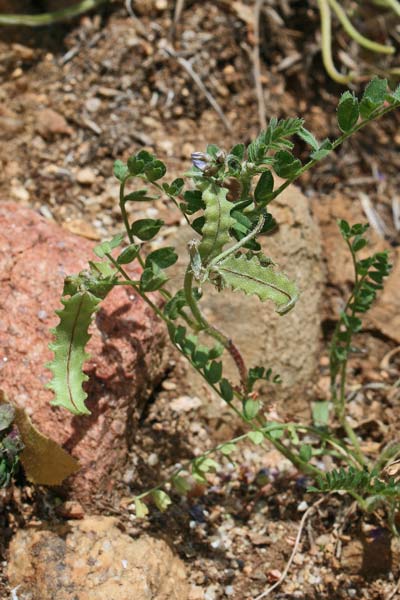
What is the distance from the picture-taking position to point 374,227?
3844 millimetres

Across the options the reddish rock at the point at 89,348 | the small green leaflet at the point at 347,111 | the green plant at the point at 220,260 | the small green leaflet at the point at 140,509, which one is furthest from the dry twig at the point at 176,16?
the small green leaflet at the point at 140,509

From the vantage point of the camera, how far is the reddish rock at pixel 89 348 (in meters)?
2.55

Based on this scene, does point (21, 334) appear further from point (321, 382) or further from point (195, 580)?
point (321, 382)

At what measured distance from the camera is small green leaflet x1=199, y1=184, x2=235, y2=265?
6.68 ft

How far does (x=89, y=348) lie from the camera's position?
2.64m

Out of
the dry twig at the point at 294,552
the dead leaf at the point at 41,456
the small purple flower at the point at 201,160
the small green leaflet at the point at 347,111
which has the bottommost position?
the dry twig at the point at 294,552

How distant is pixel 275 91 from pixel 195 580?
247 cm

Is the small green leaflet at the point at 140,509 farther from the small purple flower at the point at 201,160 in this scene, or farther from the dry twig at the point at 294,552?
the small purple flower at the point at 201,160

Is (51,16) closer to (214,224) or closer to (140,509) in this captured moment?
(214,224)

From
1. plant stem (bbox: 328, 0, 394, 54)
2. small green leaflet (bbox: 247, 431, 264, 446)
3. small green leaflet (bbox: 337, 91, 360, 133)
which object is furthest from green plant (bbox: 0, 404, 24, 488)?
plant stem (bbox: 328, 0, 394, 54)

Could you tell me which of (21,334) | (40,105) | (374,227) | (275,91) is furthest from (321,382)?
(40,105)

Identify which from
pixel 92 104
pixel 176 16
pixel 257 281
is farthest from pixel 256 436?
pixel 176 16

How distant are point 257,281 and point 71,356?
605 mm

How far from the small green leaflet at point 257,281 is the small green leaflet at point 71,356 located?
1.33ft
